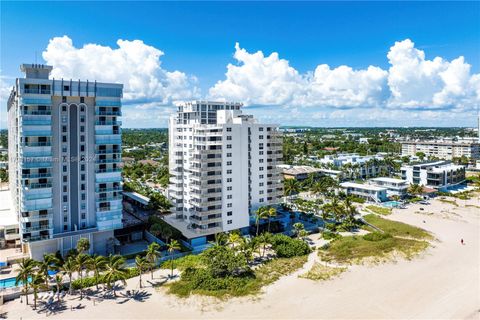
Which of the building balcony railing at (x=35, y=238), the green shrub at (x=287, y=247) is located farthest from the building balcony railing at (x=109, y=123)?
the green shrub at (x=287, y=247)

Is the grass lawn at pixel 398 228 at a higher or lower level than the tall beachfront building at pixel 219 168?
lower

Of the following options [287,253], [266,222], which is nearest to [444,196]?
[266,222]

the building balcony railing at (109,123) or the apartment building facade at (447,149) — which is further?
the apartment building facade at (447,149)

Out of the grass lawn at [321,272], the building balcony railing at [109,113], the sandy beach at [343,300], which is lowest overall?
the sandy beach at [343,300]

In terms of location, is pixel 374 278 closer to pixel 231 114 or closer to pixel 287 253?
pixel 287 253

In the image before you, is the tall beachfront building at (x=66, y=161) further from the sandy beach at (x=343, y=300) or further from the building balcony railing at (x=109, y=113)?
the sandy beach at (x=343, y=300)

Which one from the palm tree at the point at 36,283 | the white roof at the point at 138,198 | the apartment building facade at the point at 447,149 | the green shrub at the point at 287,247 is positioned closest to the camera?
the palm tree at the point at 36,283

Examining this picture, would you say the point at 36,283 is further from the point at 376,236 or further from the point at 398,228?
the point at 398,228
